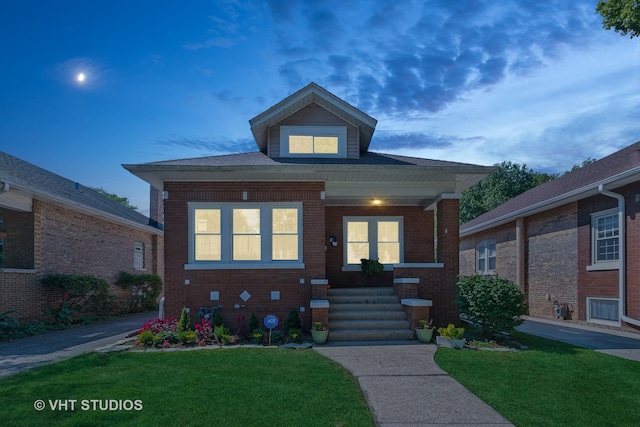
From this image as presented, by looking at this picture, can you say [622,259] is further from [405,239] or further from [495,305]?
[405,239]

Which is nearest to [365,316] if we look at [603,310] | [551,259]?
[603,310]

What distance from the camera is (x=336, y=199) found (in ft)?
42.6

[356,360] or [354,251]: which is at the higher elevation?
[354,251]

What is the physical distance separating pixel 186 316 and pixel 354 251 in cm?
596

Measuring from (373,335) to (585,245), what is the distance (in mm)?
8781

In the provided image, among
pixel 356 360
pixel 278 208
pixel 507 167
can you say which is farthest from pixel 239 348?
pixel 507 167

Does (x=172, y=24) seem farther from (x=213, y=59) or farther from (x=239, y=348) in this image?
(x=239, y=348)

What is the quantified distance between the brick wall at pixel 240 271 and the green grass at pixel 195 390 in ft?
8.16

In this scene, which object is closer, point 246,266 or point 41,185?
point 246,266

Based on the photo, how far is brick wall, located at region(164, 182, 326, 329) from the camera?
418 inches

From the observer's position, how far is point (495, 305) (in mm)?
9102

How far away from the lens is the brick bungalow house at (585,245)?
461 inches

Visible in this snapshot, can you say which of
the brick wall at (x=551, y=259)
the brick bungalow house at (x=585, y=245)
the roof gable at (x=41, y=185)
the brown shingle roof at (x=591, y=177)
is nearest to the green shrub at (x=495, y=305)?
the brick bungalow house at (x=585, y=245)

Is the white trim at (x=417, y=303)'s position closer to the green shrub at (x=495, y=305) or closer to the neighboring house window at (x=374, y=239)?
the green shrub at (x=495, y=305)
